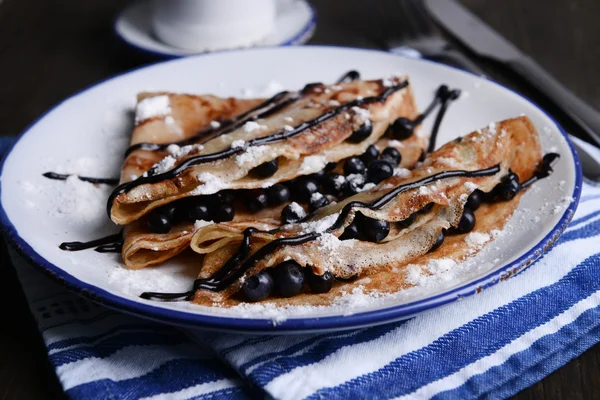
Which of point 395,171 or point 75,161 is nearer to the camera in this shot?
point 395,171

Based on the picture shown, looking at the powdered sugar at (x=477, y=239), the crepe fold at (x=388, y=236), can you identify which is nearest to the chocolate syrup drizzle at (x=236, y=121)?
the crepe fold at (x=388, y=236)

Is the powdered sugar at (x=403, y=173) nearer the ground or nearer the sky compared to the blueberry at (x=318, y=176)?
nearer the sky

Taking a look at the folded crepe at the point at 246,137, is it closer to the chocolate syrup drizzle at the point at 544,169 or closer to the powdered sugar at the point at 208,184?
the powdered sugar at the point at 208,184

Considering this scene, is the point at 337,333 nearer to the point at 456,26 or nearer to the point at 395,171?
the point at 395,171

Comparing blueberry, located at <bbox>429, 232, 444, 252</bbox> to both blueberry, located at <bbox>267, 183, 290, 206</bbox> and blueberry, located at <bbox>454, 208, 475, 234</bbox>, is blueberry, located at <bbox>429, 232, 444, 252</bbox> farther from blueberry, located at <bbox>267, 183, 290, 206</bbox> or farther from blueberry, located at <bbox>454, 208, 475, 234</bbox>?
blueberry, located at <bbox>267, 183, 290, 206</bbox>

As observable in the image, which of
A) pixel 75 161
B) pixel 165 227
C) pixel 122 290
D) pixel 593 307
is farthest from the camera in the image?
pixel 75 161

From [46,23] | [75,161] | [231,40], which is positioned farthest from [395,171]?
[46,23]

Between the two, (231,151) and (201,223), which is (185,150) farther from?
(201,223)
